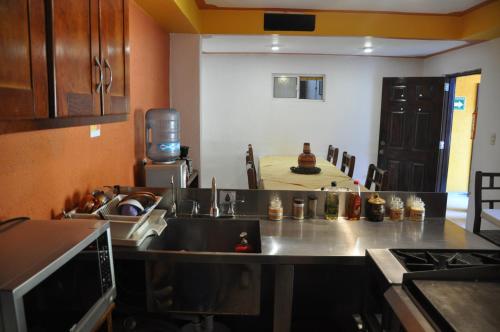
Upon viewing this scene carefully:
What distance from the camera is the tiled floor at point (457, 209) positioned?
4973 mm

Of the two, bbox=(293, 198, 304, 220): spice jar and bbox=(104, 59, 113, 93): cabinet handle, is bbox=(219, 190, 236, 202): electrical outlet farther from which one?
bbox=(104, 59, 113, 93): cabinet handle

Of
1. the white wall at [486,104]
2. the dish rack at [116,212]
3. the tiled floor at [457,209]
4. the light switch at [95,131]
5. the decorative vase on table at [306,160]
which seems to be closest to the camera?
the dish rack at [116,212]

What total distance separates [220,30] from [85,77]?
2.83 meters

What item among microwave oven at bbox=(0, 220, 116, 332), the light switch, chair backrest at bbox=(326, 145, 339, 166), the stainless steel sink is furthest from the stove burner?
chair backrest at bbox=(326, 145, 339, 166)

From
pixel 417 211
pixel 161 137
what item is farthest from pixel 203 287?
pixel 161 137

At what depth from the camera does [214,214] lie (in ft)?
7.22

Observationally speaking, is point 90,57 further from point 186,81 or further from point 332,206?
point 186,81

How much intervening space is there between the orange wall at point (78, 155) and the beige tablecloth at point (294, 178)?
3.92ft

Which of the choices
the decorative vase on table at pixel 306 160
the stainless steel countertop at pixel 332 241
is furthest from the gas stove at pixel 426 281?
the decorative vase on table at pixel 306 160

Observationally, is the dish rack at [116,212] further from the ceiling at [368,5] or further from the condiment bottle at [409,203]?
the ceiling at [368,5]

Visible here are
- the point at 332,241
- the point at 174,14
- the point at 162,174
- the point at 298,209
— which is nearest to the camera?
the point at 332,241

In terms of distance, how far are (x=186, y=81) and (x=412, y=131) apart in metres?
3.15

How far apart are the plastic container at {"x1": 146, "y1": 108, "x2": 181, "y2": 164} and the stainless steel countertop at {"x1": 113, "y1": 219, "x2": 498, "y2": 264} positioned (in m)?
1.08

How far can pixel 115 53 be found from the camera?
1.59 m
